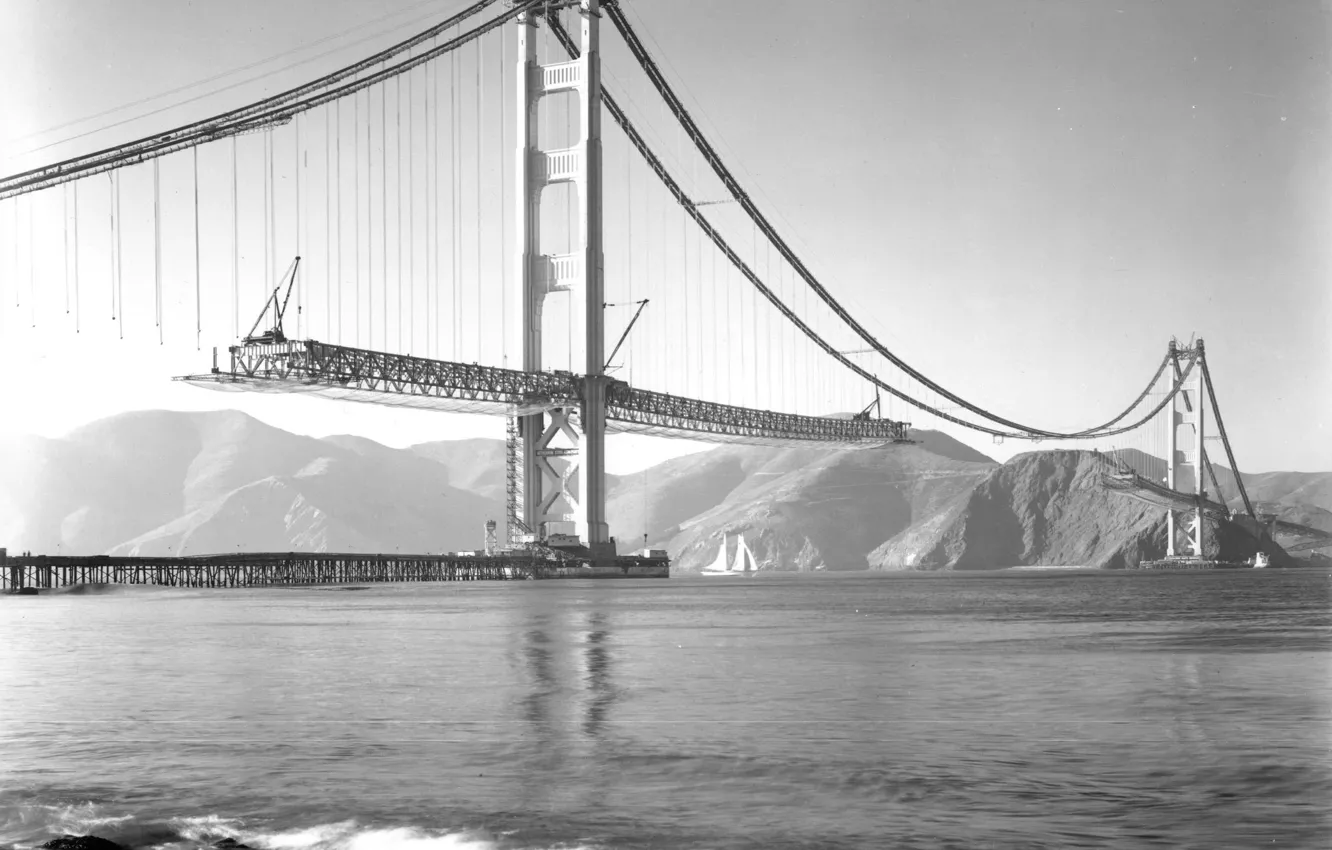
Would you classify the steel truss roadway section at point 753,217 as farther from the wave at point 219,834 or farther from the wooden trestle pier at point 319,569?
the wave at point 219,834

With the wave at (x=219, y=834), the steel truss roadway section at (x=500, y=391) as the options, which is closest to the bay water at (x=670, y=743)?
the wave at (x=219, y=834)

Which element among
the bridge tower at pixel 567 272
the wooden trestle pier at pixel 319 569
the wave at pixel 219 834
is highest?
the bridge tower at pixel 567 272

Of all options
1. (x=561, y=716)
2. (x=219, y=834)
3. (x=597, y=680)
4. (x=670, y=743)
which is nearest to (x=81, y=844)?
(x=219, y=834)

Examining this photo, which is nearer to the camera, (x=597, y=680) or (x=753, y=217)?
(x=597, y=680)

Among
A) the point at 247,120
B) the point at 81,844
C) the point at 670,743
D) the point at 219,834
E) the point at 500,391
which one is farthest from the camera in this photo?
the point at 500,391

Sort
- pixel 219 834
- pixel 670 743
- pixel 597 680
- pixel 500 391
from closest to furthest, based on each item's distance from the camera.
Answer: pixel 219 834
pixel 670 743
pixel 597 680
pixel 500 391

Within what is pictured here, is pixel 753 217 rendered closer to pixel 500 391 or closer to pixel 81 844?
pixel 500 391

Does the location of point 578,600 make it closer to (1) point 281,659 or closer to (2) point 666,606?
(2) point 666,606
